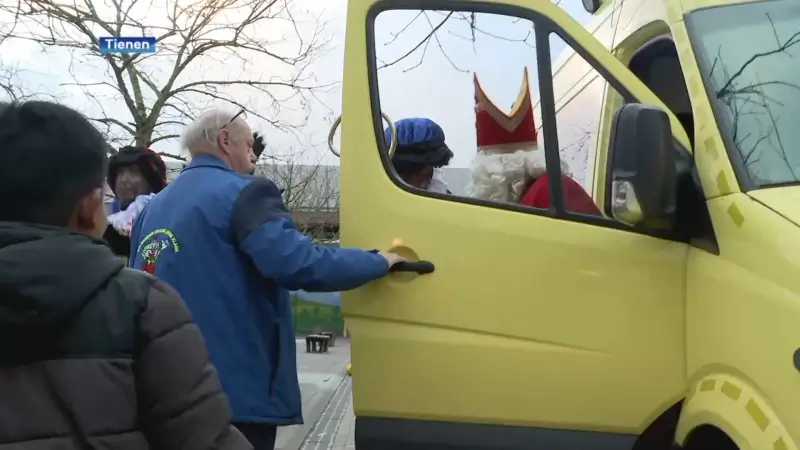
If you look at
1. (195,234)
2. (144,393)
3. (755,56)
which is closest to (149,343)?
(144,393)

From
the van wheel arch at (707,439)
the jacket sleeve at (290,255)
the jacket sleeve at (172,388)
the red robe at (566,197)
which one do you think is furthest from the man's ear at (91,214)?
the van wheel arch at (707,439)

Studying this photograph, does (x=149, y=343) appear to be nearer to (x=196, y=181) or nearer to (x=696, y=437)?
(x=196, y=181)

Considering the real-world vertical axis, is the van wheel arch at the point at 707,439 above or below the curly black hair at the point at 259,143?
below

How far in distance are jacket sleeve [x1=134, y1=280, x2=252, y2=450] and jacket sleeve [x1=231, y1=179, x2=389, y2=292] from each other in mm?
1183

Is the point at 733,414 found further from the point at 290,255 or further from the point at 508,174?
the point at 290,255

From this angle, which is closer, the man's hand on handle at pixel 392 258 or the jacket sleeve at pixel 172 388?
the jacket sleeve at pixel 172 388

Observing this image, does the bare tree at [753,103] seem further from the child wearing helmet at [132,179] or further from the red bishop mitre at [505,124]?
the child wearing helmet at [132,179]

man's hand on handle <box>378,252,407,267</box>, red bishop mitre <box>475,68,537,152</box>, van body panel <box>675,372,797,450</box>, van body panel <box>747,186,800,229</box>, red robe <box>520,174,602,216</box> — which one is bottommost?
van body panel <box>675,372,797,450</box>

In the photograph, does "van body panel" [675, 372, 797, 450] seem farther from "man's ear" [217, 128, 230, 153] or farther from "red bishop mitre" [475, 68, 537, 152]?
"man's ear" [217, 128, 230, 153]

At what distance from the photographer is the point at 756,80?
8.92ft

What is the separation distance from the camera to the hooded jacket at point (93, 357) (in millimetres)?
1553

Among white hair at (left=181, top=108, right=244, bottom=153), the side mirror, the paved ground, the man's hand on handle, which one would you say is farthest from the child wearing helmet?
the side mirror

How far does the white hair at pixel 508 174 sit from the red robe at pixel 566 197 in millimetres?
34

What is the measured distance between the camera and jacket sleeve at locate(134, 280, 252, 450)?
167cm
